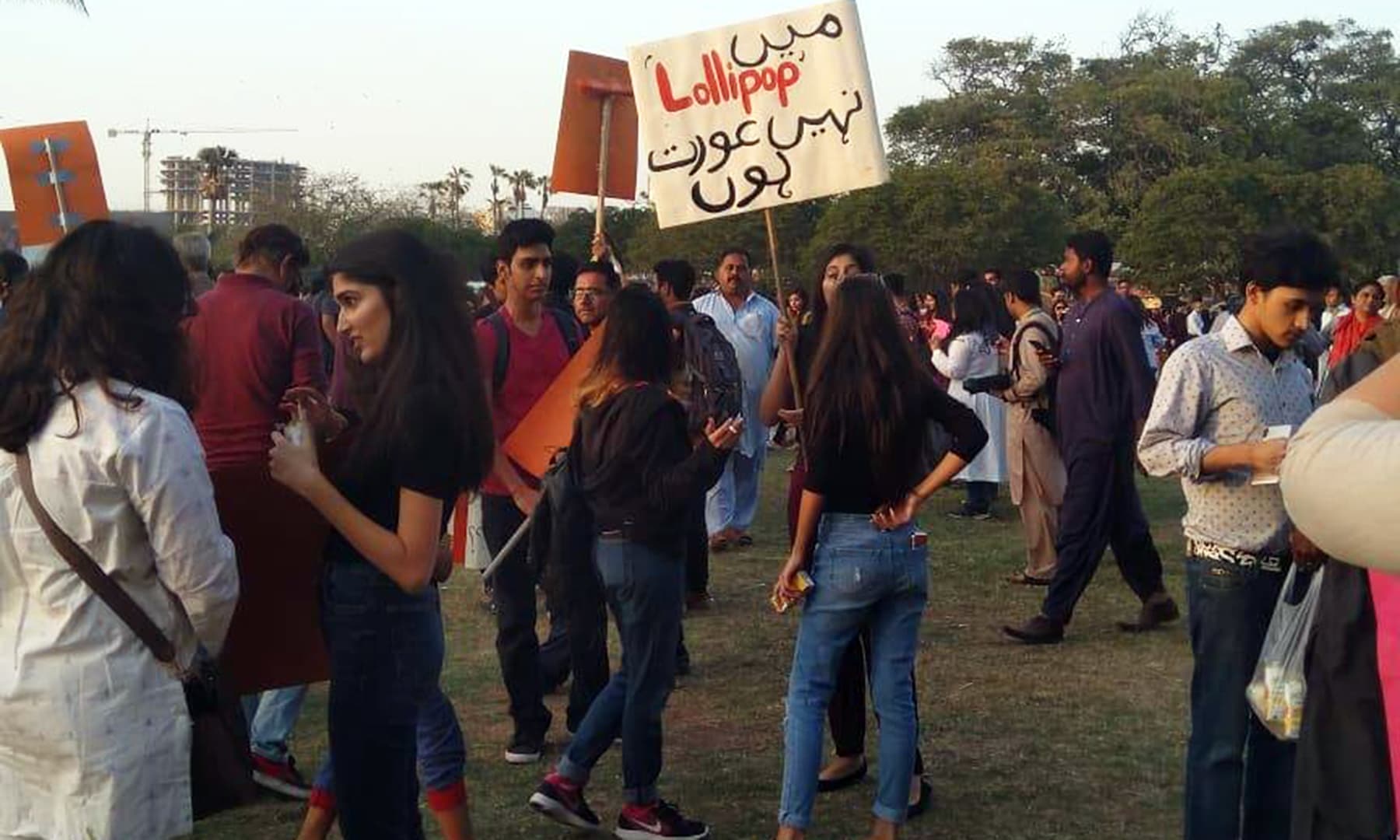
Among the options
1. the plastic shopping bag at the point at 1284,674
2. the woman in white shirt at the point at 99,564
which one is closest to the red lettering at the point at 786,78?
the plastic shopping bag at the point at 1284,674

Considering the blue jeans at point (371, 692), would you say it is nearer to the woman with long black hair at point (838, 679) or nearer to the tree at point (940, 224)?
the woman with long black hair at point (838, 679)

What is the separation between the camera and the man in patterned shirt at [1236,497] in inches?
167

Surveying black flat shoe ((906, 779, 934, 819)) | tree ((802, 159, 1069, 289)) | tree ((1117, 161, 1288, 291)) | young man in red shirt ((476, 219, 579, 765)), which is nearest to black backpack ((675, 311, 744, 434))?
young man in red shirt ((476, 219, 579, 765))

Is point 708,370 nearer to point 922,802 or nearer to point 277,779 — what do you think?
point 922,802

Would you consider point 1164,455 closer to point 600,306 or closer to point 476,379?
→ point 476,379

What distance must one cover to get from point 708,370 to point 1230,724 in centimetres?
364

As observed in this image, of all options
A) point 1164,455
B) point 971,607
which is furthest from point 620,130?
point 1164,455

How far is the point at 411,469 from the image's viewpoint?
3.40 metres

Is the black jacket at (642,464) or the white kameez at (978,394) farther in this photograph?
the white kameez at (978,394)

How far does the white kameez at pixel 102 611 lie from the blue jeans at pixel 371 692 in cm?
55

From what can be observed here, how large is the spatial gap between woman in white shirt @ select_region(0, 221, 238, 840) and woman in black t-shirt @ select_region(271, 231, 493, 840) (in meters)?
0.40

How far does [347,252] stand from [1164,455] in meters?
2.19

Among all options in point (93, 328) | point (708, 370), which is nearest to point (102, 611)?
point (93, 328)

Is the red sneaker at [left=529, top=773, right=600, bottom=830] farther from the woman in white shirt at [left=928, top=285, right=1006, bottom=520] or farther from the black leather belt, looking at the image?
the woman in white shirt at [left=928, top=285, right=1006, bottom=520]
